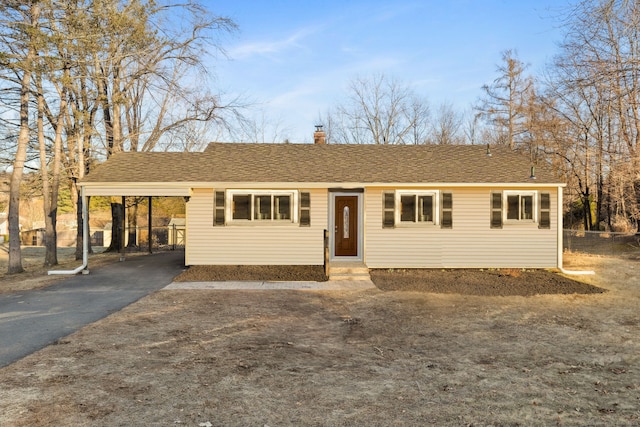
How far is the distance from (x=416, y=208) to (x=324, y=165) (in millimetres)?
3568

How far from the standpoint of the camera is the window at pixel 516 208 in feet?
43.9

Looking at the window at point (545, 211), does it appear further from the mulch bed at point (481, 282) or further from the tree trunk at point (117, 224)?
the tree trunk at point (117, 224)

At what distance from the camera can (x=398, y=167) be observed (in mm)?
14289

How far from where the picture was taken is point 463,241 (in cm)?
1345

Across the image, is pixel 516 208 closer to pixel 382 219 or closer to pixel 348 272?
pixel 382 219

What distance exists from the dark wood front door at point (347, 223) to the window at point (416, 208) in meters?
1.00

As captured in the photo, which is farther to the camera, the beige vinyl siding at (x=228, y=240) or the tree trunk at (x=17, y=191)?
the tree trunk at (x=17, y=191)

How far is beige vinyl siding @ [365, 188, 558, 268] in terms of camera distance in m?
13.4

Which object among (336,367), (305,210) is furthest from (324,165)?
(336,367)

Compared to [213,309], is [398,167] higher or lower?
higher

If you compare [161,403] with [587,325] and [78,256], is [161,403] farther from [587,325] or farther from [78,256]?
[78,256]

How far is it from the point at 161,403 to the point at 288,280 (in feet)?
25.7

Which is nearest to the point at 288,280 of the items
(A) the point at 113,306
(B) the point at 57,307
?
(A) the point at 113,306

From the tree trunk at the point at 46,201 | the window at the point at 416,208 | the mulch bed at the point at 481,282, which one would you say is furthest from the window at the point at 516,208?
the tree trunk at the point at 46,201
